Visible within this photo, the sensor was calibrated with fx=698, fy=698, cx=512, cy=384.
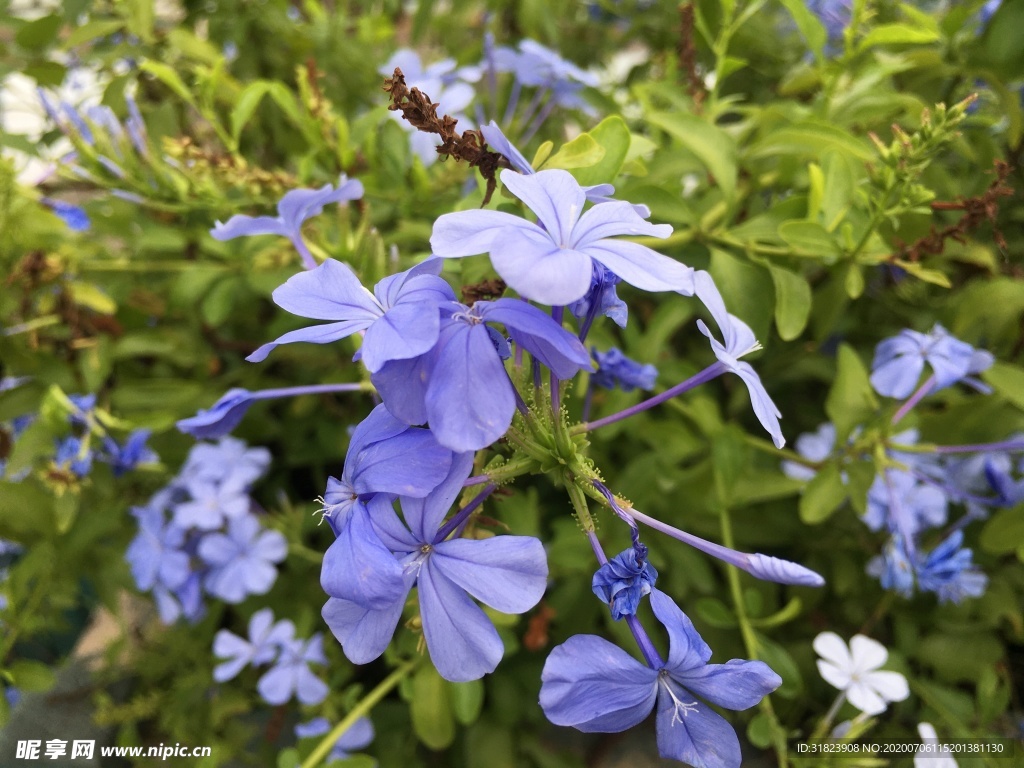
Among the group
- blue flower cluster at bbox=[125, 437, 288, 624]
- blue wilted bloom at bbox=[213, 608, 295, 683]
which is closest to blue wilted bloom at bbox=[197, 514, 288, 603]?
blue flower cluster at bbox=[125, 437, 288, 624]

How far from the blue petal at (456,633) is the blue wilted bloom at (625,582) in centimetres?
11

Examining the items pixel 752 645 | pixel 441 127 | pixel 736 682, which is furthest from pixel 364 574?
pixel 752 645

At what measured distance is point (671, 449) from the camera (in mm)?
1271

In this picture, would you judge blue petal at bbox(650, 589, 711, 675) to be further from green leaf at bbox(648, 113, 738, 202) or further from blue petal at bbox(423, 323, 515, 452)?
green leaf at bbox(648, 113, 738, 202)

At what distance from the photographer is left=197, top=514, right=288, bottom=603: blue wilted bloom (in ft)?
4.27

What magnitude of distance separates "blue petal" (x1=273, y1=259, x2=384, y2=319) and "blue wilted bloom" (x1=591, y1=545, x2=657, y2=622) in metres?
0.31

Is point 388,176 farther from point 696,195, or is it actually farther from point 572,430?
point 572,430

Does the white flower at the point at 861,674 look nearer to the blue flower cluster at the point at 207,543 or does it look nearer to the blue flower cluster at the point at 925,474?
the blue flower cluster at the point at 925,474

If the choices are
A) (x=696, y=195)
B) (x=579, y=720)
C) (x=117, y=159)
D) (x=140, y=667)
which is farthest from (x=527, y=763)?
(x=117, y=159)

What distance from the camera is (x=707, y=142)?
1.02 metres

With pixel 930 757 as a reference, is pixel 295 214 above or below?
above

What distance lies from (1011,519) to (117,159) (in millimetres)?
1593

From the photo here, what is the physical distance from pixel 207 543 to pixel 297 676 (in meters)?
0.30

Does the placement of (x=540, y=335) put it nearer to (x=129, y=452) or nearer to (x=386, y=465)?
(x=386, y=465)
